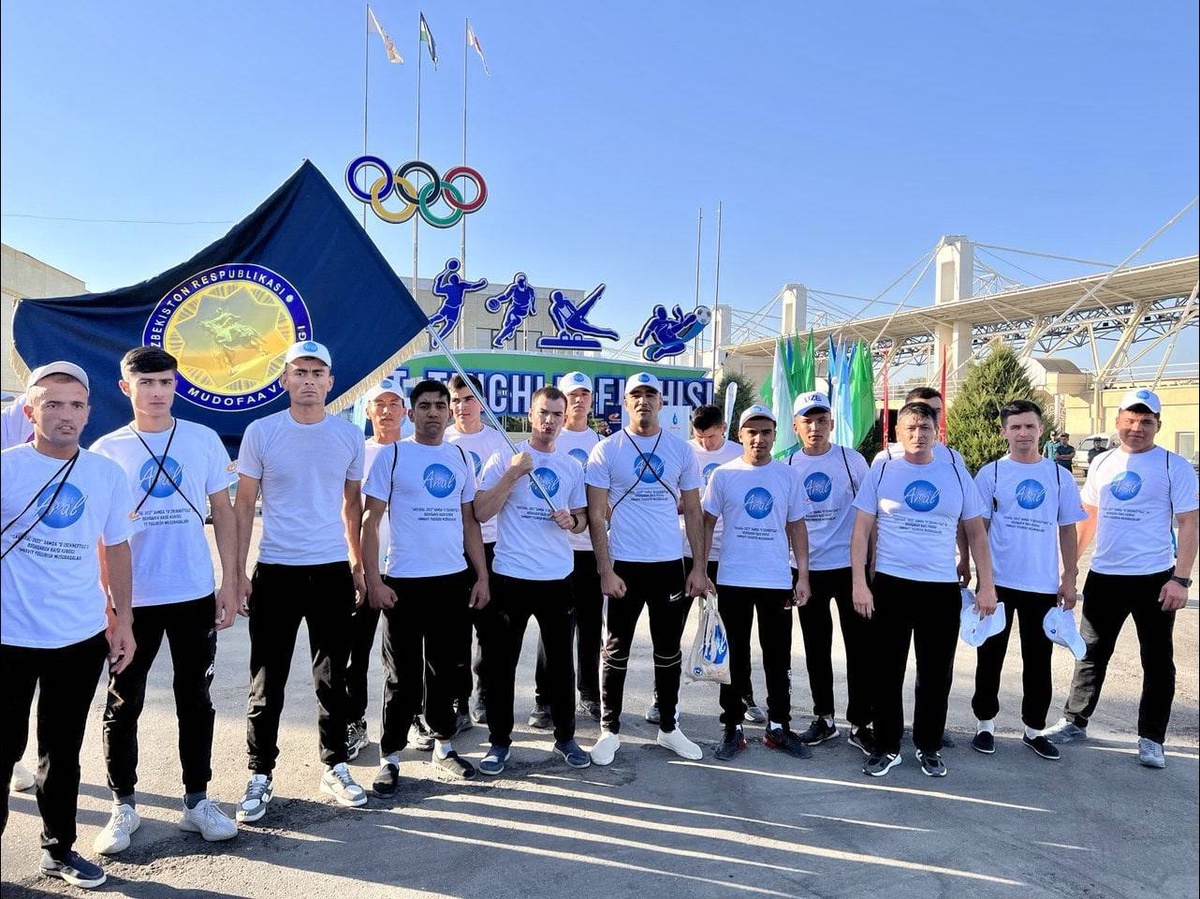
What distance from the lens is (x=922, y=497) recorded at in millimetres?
3840

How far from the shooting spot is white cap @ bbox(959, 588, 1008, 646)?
3.93 meters

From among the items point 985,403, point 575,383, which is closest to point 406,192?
point 575,383

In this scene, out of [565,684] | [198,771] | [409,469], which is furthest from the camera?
[565,684]

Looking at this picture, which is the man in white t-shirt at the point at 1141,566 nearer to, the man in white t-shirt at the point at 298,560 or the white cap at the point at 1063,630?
the white cap at the point at 1063,630

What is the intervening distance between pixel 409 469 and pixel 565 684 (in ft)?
4.47

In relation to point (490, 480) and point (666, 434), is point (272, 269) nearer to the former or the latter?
point (490, 480)

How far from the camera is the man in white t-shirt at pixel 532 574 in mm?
3773

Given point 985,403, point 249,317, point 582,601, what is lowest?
point 582,601

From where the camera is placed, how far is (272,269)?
3842 millimetres

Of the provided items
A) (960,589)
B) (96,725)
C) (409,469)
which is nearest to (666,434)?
(409,469)

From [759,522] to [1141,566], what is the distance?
2.14 metres

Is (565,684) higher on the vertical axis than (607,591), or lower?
lower

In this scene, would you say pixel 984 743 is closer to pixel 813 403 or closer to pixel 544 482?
pixel 813 403

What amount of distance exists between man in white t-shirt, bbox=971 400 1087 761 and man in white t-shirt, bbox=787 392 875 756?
0.67 metres
